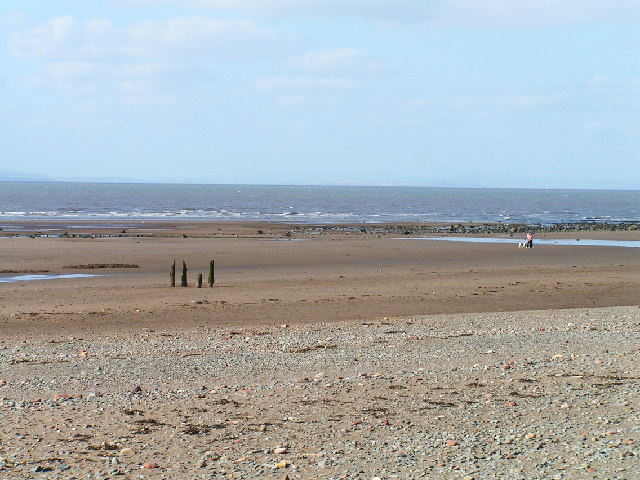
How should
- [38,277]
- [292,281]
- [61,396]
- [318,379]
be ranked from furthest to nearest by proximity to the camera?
[38,277] < [292,281] < [318,379] < [61,396]

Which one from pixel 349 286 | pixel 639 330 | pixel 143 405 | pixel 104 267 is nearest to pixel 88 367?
pixel 143 405

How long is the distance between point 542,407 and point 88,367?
6.74 metres

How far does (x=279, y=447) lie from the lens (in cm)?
768

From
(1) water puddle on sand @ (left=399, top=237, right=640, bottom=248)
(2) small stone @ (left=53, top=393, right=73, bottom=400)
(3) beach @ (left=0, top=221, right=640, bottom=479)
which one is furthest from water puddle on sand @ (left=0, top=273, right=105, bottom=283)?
(1) water puddle on sand @ (left=399, top=237, right=640, bottom=248)

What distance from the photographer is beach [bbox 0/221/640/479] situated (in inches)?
289

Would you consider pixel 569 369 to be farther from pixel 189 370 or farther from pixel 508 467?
pixel 189 370

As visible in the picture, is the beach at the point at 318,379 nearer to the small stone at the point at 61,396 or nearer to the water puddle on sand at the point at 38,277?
the small stone at the point at 61,396

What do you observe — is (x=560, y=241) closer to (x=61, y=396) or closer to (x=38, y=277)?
(x=38, y=277)

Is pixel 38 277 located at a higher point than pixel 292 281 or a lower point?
lower

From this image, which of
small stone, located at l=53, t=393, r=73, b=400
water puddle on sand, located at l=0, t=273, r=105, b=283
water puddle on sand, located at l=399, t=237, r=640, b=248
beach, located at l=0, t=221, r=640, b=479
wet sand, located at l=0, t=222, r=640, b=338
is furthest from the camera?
water puddle on sand, located at l=399, t=237, r=640, b=248

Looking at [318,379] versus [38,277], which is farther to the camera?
[38,277]

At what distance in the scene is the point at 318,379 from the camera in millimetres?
10727

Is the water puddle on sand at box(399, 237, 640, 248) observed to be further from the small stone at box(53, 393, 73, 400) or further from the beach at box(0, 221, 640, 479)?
the small stone at box(53, 393, 73, 400)

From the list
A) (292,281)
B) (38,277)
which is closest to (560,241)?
(292,281)
